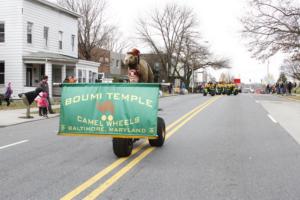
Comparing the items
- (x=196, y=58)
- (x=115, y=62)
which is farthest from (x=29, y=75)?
(x=196, y=58)

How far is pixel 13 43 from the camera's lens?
31.5 m

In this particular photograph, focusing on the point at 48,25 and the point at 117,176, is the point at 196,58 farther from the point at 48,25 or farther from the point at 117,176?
the point at 117,176

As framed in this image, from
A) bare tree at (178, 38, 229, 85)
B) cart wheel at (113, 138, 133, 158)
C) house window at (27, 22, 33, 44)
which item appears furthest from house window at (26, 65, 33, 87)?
bare tree at (178, 38, 229, 85)

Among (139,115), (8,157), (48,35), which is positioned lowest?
(8,157)

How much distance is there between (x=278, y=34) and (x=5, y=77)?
21.2 m

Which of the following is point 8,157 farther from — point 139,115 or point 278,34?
point 278,34

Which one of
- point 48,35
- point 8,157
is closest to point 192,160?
point 8,157

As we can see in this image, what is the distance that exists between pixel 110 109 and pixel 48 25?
28377mm

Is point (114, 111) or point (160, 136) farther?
point (160, 136)

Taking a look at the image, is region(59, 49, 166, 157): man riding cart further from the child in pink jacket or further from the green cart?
the child in pink jacket

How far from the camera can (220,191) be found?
6.14 metres

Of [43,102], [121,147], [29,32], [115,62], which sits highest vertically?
[29,32]

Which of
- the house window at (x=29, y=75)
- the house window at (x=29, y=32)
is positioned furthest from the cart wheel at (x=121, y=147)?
the house window at (x=29, y=32)

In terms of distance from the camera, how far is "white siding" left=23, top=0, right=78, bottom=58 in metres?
32.1
